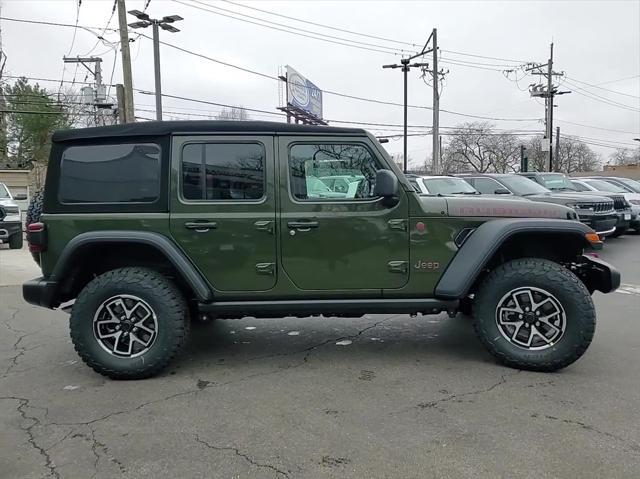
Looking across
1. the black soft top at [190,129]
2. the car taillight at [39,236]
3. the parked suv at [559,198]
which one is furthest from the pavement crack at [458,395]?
the parked suv at [559,198]

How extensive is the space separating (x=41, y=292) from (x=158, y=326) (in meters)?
0.98

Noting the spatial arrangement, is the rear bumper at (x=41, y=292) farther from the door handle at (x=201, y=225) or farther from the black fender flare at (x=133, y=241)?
the door handle at (x=201, y=225)

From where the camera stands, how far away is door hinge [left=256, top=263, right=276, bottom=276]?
4176 mm

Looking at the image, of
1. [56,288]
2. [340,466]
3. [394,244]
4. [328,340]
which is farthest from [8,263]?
[340,466]

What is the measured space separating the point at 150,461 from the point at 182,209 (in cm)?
191

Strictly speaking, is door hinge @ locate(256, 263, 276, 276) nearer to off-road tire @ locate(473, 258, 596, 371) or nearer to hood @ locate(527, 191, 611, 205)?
off-road tire @ locate(473, 258, 596, 371)

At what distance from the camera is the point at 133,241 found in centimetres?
405

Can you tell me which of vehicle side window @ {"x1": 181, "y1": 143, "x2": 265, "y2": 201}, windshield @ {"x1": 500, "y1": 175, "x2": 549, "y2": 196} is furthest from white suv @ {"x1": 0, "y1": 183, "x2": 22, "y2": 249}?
windshield @ {"x1": 500, "y1": 175, "x2": 549, "y2": 196}

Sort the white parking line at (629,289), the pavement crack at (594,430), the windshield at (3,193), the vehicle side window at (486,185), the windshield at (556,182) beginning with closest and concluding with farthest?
the pavement crack at (594,430) → the white parking line at (629,289) → the vehicle side window at (486,185) → the windshield at (556,182) → the windshield at (3,193)

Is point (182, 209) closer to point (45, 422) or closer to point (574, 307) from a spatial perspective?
point (45, 422)

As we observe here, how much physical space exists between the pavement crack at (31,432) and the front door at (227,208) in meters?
1.52

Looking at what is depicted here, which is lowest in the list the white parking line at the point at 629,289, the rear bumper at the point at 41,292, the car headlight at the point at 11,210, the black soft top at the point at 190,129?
the white parking line at the point at 629,289

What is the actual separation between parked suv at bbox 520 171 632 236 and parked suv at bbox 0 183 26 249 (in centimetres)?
1354

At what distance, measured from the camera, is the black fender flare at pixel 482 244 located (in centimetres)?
405
